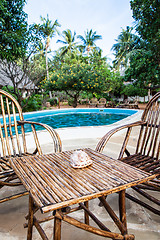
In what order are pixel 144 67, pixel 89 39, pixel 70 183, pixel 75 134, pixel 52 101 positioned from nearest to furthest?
pixel 70 183, pixel 75 134, pixel 144 67, pixel 52 101, pixel 89 39

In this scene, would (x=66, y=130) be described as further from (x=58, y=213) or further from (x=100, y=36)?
(x=100, y=36)

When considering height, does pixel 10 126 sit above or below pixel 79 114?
above

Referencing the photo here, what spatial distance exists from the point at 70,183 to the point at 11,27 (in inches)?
316

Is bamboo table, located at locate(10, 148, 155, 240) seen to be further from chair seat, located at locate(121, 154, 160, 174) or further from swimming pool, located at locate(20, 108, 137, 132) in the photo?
swimming pool, located at locate(20, 108, 137, 132)

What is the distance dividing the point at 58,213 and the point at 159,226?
2.93ft

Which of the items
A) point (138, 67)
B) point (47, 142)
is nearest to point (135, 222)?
point (47, 142)

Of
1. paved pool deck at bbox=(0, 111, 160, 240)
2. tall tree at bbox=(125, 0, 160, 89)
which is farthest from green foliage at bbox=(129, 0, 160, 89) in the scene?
paved pool deck at bbox=(0, 111, 160, 240)

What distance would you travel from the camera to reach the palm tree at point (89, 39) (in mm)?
22234

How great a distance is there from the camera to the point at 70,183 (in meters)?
0.84

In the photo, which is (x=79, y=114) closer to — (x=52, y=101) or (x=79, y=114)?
(x=79, y=114)

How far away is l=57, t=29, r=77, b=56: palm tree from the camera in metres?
21.1

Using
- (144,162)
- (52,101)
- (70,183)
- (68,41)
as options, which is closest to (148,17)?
(144,162)

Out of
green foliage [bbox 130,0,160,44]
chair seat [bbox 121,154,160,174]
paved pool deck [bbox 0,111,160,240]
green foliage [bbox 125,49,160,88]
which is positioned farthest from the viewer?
green foliage [bbox 125,49,160,88]

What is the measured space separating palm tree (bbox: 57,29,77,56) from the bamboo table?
72.0 ft
